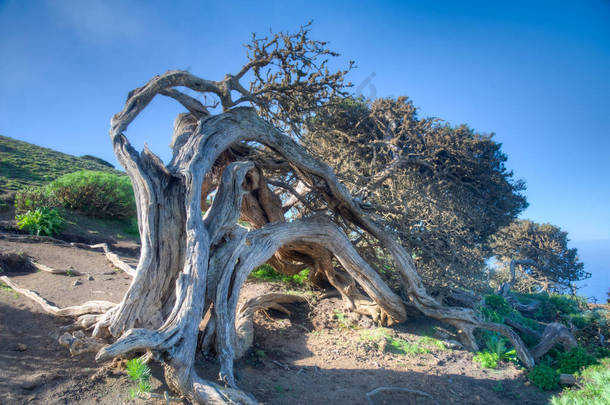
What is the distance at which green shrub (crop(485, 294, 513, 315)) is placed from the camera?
807cm

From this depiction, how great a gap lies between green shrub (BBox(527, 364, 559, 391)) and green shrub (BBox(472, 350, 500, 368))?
50 centimetres

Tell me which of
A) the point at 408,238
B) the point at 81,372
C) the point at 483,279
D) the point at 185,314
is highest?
the point at 408,238

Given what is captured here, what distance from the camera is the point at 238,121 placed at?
199 inches

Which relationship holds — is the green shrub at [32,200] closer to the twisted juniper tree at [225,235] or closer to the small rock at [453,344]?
the twisted juniper tree at [225,235]

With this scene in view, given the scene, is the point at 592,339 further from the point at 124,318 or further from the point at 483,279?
the point at 124,318

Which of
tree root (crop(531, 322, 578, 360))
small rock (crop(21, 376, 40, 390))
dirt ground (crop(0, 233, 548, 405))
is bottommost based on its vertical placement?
small rock (crop(21, 376, 40, 390))

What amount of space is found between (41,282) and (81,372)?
3.55m

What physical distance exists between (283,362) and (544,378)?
4218mm

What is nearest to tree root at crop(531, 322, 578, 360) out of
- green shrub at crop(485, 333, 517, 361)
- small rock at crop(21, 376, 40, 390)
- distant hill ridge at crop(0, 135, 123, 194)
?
green shrub at crop(485, 333, 517, 361)

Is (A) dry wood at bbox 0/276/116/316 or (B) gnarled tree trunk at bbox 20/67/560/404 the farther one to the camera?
(A) dry wood at bbox 0/276/116/316

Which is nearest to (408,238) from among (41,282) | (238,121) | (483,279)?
(483,279)

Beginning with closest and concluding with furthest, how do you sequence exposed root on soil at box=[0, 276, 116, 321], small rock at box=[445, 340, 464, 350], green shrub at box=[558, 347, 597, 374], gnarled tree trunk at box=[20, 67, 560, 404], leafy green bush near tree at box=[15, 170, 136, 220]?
gnarled tree trunk at box=[20, 67, 560, 404], exposed root on soil at box=[0, 276, 116, 321], green shrub at box=[558, 347, 597, 374], small rock at box=[445, 340, 464, 350], leafy green bush near tree at box=[15, 170, 136, 220]

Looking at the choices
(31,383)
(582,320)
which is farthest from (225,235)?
(582,320)

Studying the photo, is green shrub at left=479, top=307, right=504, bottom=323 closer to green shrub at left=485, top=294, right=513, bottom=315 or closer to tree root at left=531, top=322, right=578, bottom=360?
green shrub at left=485, top=294, right=513, bottom=315
